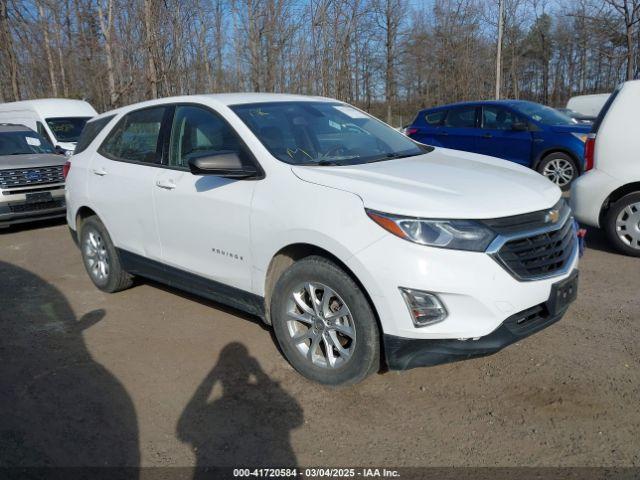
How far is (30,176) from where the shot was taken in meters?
8.77

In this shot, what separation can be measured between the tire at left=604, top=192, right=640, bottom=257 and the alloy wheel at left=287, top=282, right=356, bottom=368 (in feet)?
12.5

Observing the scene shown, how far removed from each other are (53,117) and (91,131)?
9.43 metres

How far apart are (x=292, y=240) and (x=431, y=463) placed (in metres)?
1.43

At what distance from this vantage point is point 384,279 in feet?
9.66

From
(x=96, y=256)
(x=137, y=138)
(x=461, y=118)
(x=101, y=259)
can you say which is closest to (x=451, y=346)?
(x=137, y=138)

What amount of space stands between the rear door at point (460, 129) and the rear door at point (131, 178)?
7110mm

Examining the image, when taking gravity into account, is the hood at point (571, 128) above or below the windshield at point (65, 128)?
below

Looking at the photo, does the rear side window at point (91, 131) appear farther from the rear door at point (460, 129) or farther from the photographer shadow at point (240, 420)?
the rear door at point (460, 129)

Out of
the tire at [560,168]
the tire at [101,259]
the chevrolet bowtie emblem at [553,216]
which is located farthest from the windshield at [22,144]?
the chevrolet bowtie emblem at [553,216]

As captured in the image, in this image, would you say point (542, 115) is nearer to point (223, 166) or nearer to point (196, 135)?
point (196, 135)

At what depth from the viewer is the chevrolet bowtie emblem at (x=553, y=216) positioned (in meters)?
3.24

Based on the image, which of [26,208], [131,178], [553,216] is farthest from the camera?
[26,208]

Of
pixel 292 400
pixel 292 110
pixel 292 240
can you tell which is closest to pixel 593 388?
pixel 292 400

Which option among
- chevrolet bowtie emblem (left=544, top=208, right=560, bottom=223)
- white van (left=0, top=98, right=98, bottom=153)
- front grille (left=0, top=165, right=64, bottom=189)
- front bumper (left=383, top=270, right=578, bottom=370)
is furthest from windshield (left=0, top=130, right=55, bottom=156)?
chevrolet bowtie emblem (left=544, top=208, right=560, bottom=223)
